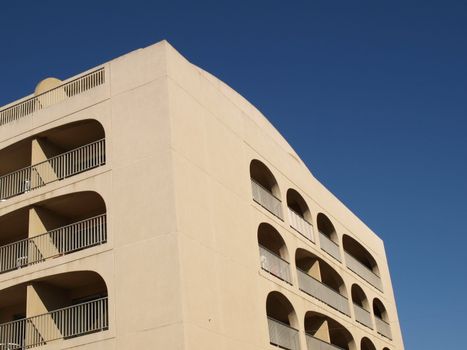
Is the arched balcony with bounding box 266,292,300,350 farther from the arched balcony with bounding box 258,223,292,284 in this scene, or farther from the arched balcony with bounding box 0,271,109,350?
the arched balcony with bounding box 0,271,109,350

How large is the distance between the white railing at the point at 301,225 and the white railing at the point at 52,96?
11.0m

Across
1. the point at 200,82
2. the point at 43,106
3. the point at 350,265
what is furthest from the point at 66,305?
the point at 350,265

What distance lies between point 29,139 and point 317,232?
48.4 feet

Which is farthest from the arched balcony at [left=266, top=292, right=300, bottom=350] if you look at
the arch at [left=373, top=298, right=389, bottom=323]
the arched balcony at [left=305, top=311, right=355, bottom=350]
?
the arch at [left=373, top=298, right=389, bottom=323]

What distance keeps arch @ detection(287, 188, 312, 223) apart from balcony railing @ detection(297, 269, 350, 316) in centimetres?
351

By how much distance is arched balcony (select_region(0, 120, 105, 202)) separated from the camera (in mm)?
29469

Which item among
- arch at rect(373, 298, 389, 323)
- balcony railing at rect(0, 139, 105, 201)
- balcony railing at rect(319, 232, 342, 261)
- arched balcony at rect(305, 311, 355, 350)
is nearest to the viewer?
balcony railing at rect(0, 139, 105, 201)

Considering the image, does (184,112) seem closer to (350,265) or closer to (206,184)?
(206,184)

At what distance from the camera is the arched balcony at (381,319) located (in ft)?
143

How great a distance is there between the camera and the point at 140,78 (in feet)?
93.8

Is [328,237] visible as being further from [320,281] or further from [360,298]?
[320,281]

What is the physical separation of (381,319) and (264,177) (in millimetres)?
15175

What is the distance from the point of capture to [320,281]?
3641 centimetres

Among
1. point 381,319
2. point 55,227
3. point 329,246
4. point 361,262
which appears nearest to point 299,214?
point 329,246
